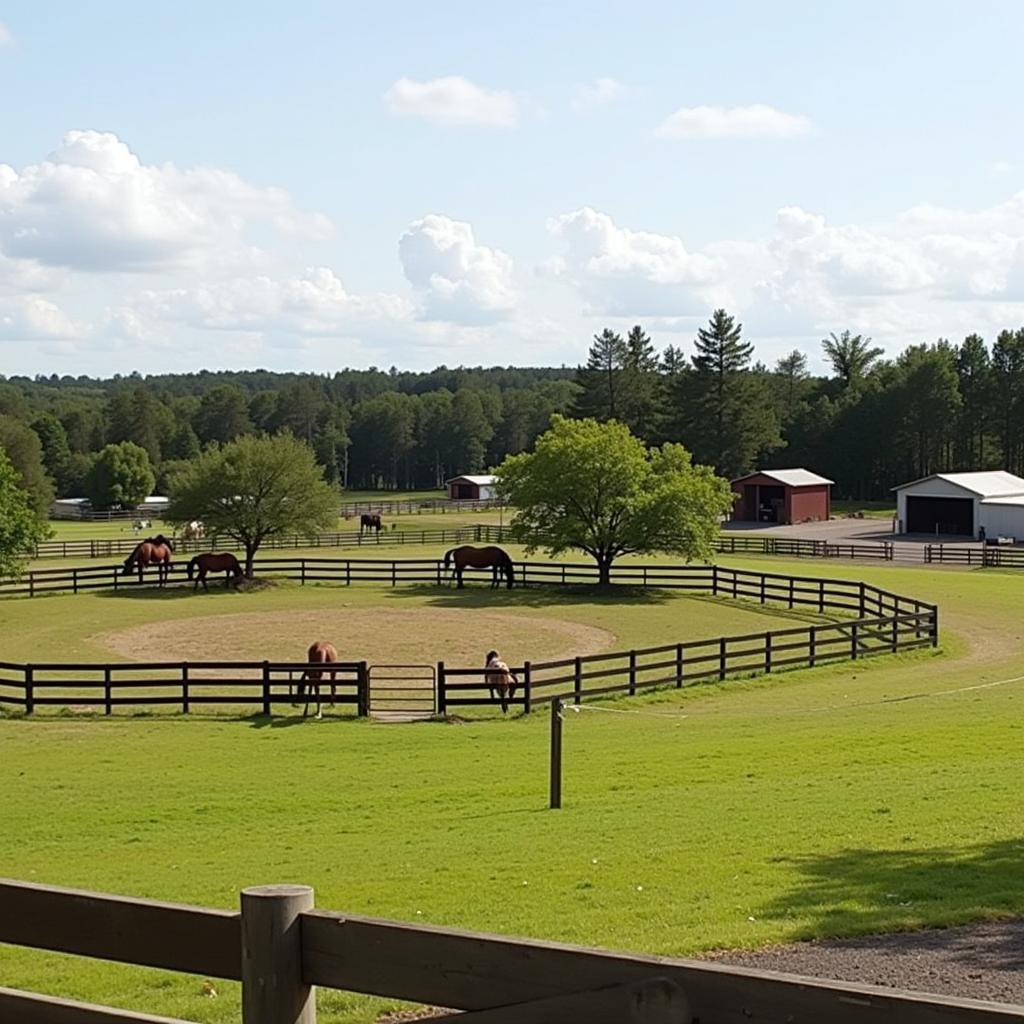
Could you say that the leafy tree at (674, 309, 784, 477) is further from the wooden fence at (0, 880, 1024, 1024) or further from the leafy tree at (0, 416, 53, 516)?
the wooden fence at (0, 880, 1024, 1024)

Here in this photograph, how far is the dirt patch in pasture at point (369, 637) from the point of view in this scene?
33.1m

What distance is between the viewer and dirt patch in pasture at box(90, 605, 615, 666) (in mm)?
33094

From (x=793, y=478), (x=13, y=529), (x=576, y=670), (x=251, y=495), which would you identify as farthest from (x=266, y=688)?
(x=793, y=478)

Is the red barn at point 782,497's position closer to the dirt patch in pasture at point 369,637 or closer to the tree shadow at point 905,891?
the dirt patch in pasture at point 369,637

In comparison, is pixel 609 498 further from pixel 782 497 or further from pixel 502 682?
pixel 782 497

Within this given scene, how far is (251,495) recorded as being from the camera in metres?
52.7

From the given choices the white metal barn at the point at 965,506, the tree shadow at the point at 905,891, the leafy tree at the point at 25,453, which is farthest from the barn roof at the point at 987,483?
the leafy tree at the point at 25,453

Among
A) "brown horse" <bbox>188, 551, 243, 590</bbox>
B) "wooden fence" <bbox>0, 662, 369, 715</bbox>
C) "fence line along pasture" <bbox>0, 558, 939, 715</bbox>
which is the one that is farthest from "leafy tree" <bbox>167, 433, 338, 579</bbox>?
"wooden fence" <bbox>0, 662, 369, 715</bbox>

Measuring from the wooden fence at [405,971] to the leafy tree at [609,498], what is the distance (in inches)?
1756

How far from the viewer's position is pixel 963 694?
25.3 meters

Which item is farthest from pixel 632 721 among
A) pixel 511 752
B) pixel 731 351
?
pixel 731 351

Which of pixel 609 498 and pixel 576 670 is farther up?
pixel 609 498

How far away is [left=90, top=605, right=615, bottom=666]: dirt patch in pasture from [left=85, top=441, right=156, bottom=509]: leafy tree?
7359 centimetres

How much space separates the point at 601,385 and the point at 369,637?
3125 inches
